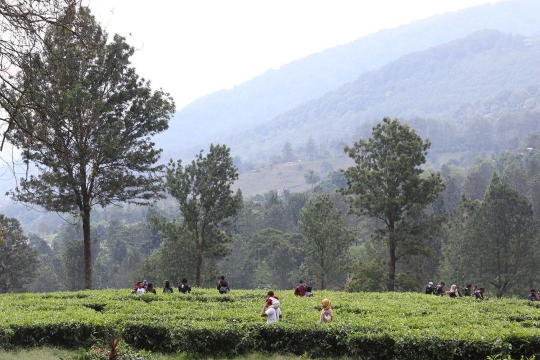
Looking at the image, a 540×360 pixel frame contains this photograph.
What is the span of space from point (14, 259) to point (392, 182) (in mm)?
45718

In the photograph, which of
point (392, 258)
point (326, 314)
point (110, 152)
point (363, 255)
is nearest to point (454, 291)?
point (392, 258)

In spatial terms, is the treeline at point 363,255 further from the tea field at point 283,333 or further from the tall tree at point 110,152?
the tea field at point 283,333

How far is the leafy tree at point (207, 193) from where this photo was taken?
41.2 meters

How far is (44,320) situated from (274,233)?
81.8 meters

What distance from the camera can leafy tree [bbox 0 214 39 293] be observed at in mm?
59750

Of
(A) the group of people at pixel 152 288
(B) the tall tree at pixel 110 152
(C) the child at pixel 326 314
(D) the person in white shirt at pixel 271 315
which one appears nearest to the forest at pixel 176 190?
(B) the tall tree at pixel 110 152

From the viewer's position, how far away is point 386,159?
1657 inches

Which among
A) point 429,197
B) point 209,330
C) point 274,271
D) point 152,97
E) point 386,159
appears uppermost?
point 152,97

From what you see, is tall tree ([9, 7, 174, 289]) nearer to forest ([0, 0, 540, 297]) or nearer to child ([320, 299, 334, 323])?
forest ([0, 0, 540, 297])

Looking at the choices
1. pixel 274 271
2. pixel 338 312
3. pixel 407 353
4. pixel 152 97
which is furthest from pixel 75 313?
pixel 274 271

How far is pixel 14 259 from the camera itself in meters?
60.8

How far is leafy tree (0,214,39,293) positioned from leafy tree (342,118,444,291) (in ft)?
135

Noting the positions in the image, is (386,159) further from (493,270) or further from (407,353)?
(407,353)

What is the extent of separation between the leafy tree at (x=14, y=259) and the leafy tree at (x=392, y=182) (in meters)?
41.2
